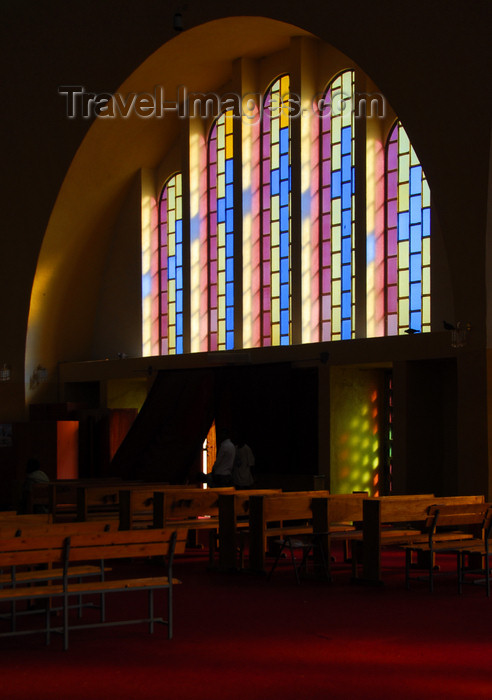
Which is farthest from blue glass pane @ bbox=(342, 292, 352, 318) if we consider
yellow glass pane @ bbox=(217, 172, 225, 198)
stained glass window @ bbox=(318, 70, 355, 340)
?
yellow glass pane @ bbox=(217, 172, 225, 198)

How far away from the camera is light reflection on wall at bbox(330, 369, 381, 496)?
53.0 feet

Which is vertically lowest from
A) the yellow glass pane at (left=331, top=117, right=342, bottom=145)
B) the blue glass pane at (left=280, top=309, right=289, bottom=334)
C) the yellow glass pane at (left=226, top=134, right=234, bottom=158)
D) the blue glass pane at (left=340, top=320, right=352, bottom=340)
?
the blue glass pane at (left=340, top=320, right=352, bottom=340)

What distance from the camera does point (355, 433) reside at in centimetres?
1644

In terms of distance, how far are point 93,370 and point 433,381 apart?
796 cm

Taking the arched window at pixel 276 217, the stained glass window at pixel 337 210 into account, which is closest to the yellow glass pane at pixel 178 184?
→ the arched window at pixel 276 217

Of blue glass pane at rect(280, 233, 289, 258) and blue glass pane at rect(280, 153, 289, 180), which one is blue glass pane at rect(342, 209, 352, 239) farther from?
blue glass pane at rect(280, 153, 289, 180)

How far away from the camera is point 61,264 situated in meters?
20.6

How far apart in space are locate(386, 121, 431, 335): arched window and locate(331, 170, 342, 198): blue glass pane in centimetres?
94

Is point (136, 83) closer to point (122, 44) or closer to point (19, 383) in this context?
point (122, 44)

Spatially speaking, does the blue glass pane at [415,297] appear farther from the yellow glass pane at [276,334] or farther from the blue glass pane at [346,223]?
the yellow glass pane at [276,334]

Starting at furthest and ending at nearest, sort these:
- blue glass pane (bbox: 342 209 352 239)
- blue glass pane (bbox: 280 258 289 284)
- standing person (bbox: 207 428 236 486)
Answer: blue glass pane (bbox: 280 258 289 284), blue glass pane (bbox: 342 209 352 239), standing person (bbox: 207 428 236 486)

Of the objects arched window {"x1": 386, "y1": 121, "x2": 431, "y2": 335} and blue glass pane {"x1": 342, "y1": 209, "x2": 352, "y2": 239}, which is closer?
arched window {"x1": 386, "y1": 121, "x2": 431, "y2": 335}

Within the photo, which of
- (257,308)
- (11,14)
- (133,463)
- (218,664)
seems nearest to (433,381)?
(257,308)

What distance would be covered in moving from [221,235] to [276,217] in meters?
1.51
